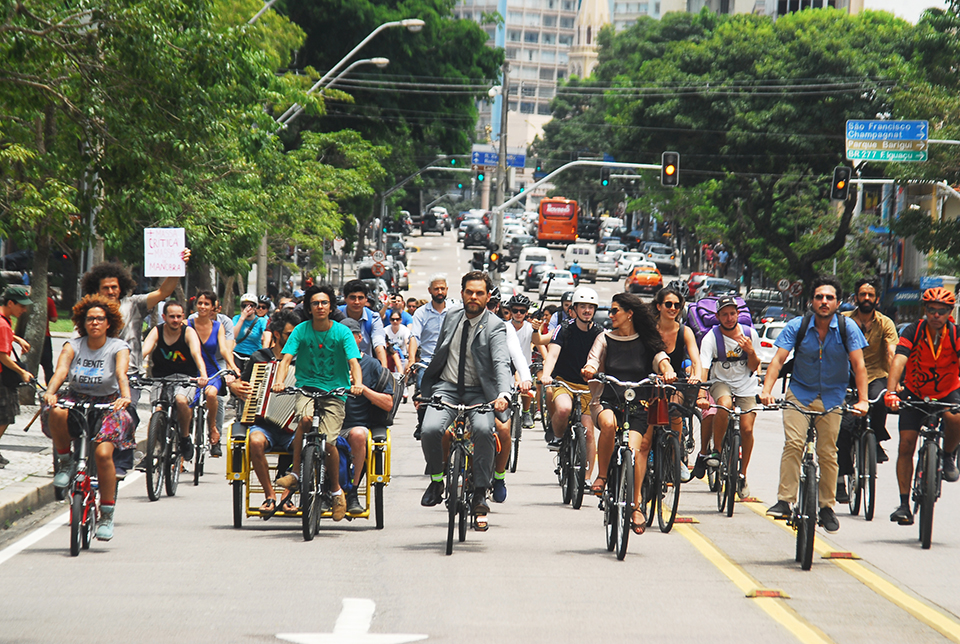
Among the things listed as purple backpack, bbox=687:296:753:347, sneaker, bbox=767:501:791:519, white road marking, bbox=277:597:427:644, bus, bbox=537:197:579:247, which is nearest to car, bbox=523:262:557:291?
bus, bbox=537:197:579:247

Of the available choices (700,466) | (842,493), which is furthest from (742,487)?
(842,493)

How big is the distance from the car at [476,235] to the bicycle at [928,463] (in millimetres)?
78983

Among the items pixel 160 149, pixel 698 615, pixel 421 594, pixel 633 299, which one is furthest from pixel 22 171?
pixel 698 615

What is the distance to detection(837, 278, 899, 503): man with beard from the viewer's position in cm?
1152

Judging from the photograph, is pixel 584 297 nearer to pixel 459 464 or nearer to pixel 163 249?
pixel 459 464

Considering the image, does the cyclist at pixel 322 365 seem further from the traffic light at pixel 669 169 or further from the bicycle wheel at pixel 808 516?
the traffic light at pixel 669 169

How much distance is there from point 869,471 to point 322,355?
4.83 meters

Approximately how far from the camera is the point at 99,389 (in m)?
9.09

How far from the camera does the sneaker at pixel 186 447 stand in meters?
12.0

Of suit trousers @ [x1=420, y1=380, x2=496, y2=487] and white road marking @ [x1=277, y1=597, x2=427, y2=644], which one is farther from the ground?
suit trousers @ [x1=420, y1=380, x2=496, y2=487]

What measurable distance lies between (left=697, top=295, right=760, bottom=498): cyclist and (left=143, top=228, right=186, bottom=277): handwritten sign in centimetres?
696

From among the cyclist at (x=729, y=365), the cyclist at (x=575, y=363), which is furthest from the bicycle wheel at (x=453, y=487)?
the cyclist at (x=729, y=365)

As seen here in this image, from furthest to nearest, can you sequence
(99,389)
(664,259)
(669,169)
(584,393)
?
(664,259) < (669,169) < (584,393) < (99,389)

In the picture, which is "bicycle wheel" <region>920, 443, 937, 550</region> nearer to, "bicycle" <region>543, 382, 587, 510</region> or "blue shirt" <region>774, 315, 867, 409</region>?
"blue shirt" <region>774, 315, 867, 409</region>
